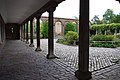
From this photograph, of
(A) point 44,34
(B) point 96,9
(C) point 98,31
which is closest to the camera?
(C) point 98,31

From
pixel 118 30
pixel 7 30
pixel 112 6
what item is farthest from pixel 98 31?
pixel 112 6

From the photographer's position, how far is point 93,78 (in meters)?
4.42

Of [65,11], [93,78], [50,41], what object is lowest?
[93,78]

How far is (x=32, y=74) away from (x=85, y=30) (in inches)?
78.3

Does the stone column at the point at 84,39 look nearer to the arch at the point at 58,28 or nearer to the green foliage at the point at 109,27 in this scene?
the green foliage at the point at 109,27

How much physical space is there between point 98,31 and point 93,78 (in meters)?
22.0

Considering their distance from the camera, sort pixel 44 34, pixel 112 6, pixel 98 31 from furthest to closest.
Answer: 1. pixel 112 6
2. pixel 44 34
3. pixel 98 31

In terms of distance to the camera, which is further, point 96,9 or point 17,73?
point 96,9

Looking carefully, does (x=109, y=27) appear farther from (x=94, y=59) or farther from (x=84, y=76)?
(x=84, y=76)

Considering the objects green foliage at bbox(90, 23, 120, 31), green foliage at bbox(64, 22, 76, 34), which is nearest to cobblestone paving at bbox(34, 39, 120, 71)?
green foliage at bbox(90, 23, 120, 31)

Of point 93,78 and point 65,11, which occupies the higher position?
point 65,11

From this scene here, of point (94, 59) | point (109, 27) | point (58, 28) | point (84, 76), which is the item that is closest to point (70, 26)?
point (58, 28)

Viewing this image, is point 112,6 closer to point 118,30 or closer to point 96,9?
point 96,9

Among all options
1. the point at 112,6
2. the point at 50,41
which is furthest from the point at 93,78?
the point at 112,6
